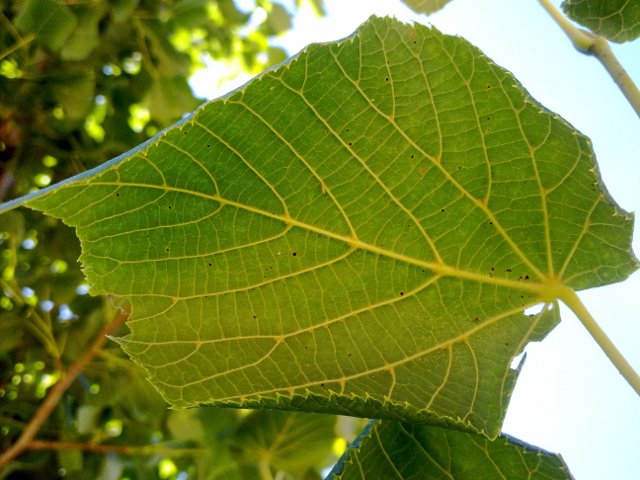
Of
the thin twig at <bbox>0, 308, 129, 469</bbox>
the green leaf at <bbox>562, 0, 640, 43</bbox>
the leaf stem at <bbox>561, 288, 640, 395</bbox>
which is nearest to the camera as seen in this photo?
the leaf stem at <bbox>561, 288, 640, 395</bbox>

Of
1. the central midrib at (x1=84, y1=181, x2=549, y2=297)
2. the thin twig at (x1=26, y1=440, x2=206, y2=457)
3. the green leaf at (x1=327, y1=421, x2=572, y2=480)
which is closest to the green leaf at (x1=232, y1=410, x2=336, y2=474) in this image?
the thin twig at (x1=26, y1=440, x2=206, y2=457)

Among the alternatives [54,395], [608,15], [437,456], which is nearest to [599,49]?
[608,15]

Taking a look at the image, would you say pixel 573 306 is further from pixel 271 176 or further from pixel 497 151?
pixel 271 176

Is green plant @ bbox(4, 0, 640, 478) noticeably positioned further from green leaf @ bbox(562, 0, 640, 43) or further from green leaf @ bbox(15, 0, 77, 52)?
green leaf @ bbox(15, 0, 77, 52)

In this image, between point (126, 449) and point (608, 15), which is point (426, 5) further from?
Answer: point (126, 449)

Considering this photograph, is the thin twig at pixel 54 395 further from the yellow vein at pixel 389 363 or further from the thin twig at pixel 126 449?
the yellow vein at pixel 389 363
